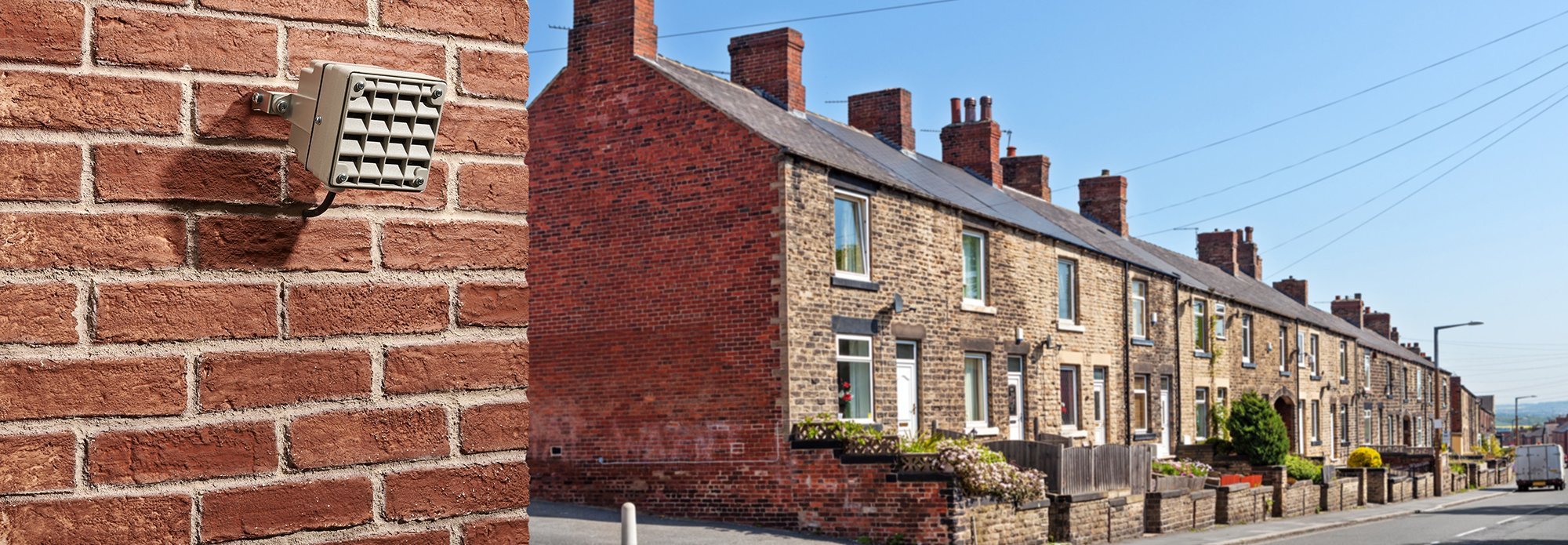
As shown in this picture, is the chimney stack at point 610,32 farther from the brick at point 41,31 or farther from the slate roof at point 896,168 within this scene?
the brick at point 41,31

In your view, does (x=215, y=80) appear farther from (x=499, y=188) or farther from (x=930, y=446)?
(x=930, y=446)

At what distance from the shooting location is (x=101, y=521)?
7.03 feet

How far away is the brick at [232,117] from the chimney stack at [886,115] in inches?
1224

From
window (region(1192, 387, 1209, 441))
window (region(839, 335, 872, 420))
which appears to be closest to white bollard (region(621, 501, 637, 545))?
window (region(839, 335, 872, 420))

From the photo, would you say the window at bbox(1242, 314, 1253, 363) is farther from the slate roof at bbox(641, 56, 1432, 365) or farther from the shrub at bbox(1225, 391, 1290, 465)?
the shrub at bbox(1225, 391, 1290, 465)

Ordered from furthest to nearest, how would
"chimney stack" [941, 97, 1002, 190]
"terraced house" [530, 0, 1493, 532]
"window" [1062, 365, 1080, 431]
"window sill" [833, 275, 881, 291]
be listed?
"chimney stack" [941, 97, 1002, 190] → "window" [1062, 365, 1080, 431] → "window sill" [833, 275, 881, 291] → "terraced house" [530, 0, 1493, 532]

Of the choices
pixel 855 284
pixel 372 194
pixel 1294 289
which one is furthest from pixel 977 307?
pixel 1294 289

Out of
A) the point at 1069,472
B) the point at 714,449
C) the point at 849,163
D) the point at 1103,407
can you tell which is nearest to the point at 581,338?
the point at 714,449

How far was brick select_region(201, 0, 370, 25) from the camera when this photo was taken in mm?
2340

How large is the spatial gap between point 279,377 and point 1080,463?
20427 mm

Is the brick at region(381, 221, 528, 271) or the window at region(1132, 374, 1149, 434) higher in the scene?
the brick at region(381, 221, 528, 271)

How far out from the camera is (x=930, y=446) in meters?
19.5

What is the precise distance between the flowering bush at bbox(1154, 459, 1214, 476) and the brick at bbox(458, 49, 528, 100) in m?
26.5

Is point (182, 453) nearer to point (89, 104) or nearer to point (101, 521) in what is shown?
point (101, 521)
